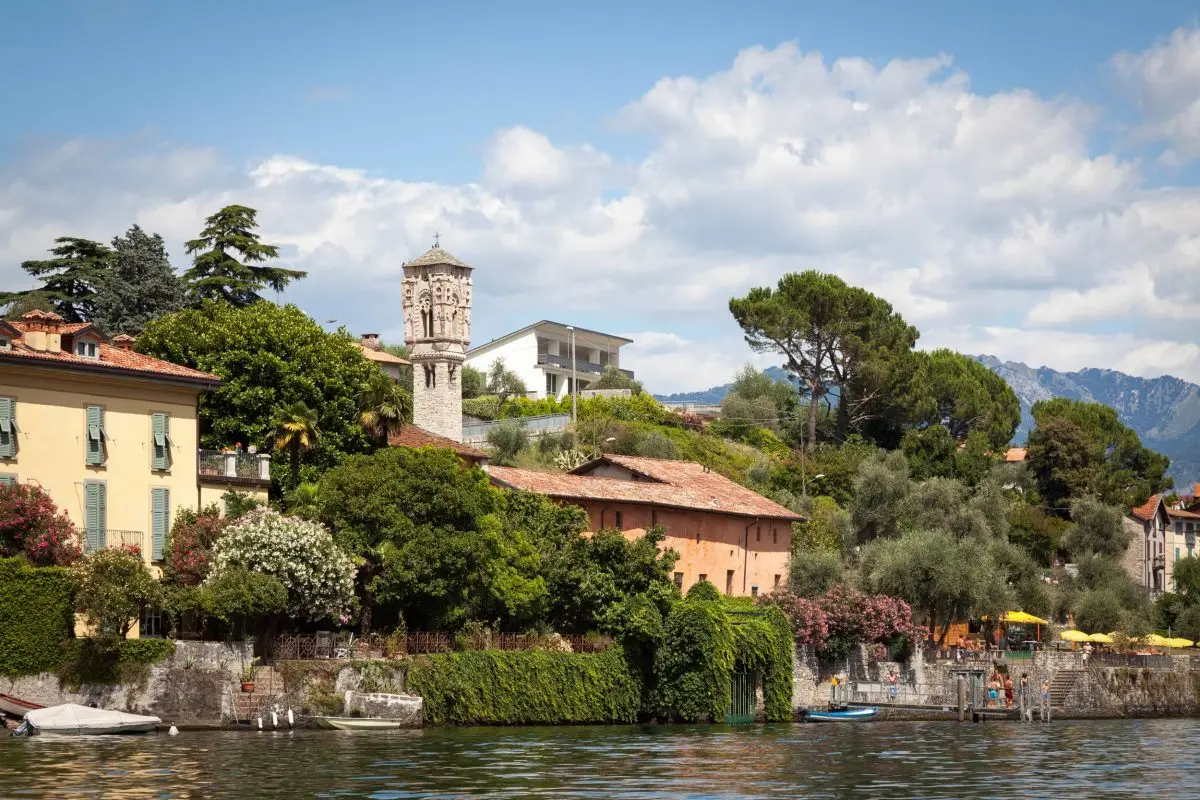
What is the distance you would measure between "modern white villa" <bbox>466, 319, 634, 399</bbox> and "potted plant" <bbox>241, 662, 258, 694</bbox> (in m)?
74.6

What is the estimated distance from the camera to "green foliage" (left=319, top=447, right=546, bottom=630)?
54.3 metres

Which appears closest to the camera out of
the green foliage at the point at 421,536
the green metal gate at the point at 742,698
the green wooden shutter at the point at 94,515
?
the green wooden shutter at the point at 94,515

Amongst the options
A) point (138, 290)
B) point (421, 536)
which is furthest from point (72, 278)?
point (421, 536)

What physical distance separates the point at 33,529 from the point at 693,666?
69.1ft

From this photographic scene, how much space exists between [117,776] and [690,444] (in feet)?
219

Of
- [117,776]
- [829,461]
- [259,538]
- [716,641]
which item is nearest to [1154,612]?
[829,461]

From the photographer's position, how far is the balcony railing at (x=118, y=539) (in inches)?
2106

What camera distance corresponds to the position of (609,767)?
4119 centimetres

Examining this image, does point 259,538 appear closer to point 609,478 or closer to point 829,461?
point 609,478

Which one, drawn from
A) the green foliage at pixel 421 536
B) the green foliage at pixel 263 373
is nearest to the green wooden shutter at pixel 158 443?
the green foliage at pixel 421 536

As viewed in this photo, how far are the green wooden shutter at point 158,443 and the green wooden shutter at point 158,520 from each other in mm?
843

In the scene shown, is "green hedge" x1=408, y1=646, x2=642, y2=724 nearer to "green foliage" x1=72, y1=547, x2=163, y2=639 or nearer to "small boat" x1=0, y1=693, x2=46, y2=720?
"green foliage" x1=72, y1=547, x2=163, y2=639

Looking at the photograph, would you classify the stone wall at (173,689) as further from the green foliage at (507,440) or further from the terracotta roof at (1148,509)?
the terracotta roof at (1148,509)

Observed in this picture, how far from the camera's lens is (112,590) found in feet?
159
